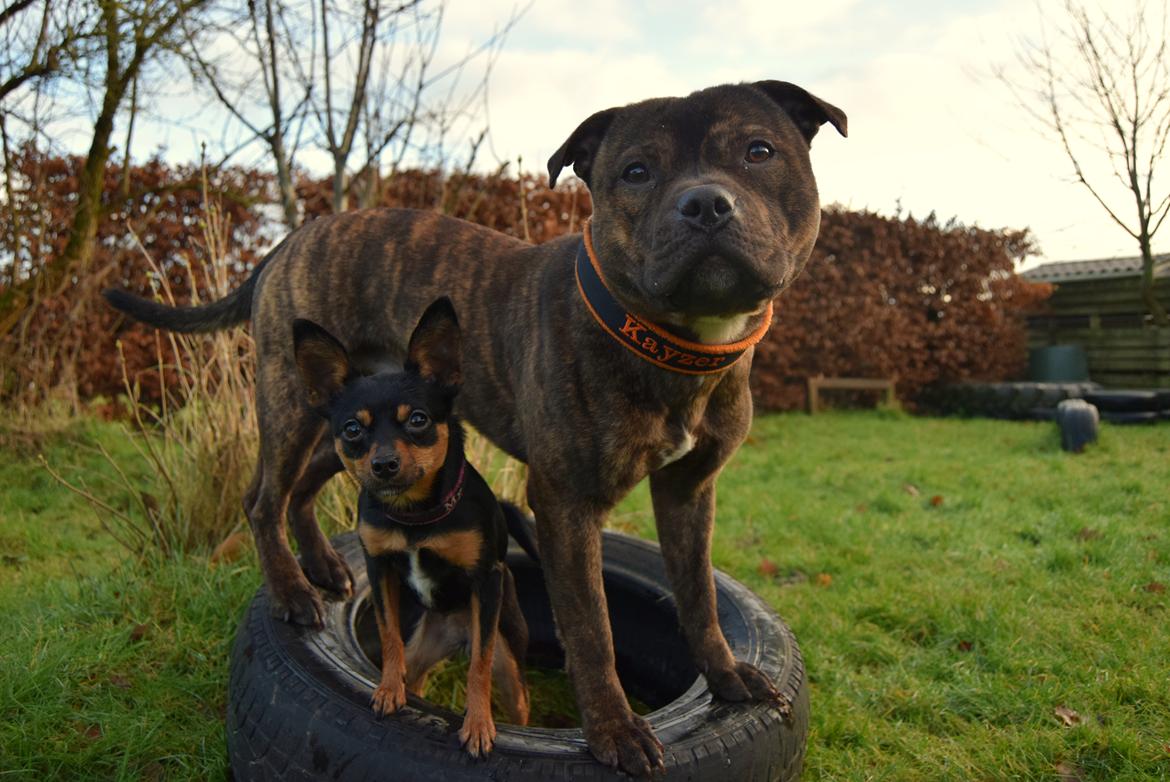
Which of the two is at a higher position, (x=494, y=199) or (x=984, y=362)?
(x=494, y=199)

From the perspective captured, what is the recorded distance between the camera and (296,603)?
2963 mm

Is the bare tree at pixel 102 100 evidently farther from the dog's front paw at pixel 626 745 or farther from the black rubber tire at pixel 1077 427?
the black rubber tire at pixel 1077 427

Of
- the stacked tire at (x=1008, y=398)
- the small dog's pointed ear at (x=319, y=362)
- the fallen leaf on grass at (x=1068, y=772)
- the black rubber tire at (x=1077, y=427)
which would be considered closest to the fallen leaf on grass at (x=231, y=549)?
the small dog's pointed ear at (x=319, y=362)

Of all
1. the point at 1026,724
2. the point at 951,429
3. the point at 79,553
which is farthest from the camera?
the point at 951,429

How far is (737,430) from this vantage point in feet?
8.53

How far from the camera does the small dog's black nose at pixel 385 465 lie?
2.32 m

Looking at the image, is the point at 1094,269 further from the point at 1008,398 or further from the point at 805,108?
the point at 805,108

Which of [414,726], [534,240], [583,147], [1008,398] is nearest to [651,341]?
[583,147]

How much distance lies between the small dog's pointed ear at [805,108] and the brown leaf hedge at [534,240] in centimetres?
291

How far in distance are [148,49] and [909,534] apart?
7.51 metres

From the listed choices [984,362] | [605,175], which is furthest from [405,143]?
[984,362]

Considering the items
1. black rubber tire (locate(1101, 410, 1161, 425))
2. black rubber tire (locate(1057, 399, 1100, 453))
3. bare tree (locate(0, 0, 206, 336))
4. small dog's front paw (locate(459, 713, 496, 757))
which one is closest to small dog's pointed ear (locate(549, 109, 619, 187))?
small dog's front paw (locate(459, 713, 496, 757))

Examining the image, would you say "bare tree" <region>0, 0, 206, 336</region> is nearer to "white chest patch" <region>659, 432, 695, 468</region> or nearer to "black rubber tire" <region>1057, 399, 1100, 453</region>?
"white chest patch" <region>659, 432, 695, 468</region>

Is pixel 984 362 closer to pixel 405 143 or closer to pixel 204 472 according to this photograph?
pixel 405 143
